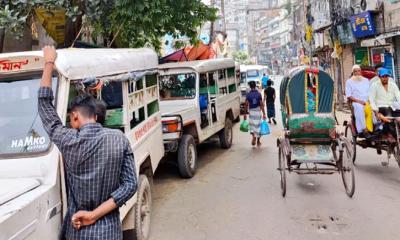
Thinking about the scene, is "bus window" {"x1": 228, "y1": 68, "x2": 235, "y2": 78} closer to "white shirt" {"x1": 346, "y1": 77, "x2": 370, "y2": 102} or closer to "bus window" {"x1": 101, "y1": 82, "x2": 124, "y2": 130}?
"white shirt" {"x1": 346, "y1": 77, "x2": 370, "y2": 102}

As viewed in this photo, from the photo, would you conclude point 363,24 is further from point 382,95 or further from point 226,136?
point 382,95

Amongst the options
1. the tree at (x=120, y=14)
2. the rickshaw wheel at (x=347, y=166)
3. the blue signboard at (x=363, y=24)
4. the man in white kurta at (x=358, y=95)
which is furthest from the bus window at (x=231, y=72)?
the blue signboard at (x=363, y=24)

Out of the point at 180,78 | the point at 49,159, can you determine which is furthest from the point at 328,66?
the point at 49,159

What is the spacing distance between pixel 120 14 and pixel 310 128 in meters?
3.61

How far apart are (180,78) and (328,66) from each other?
639 inches

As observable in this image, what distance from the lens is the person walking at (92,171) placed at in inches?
99.3

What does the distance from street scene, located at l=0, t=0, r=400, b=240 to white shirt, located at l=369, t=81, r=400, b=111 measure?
0.02m

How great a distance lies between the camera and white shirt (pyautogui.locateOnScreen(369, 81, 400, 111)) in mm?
6770

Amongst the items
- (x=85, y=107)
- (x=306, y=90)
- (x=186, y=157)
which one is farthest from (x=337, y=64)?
(x=85, y=107)

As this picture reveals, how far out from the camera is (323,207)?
5.61 metres

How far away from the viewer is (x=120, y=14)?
7.22 m

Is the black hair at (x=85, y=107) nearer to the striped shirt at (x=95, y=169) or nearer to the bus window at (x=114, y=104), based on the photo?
the striped shirt at (x=95, y=169)

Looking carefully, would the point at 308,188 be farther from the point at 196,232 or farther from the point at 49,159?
the point at 49,159

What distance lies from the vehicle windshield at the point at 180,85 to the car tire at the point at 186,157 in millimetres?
1265
